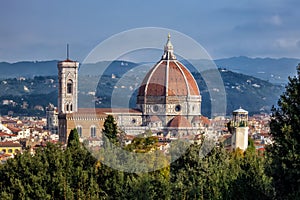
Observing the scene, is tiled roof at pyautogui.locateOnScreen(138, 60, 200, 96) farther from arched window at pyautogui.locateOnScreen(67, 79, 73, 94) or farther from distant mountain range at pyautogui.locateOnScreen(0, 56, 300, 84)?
distant mountain range at pyautogui.locateOnScreen(0, 56, 300, 84)

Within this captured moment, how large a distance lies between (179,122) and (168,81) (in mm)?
7745

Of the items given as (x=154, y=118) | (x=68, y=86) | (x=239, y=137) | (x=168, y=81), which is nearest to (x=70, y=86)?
(x=68, y=86)

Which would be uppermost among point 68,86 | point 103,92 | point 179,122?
point 68,86

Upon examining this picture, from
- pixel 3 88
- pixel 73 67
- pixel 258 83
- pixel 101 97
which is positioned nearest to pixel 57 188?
pixel 73 67

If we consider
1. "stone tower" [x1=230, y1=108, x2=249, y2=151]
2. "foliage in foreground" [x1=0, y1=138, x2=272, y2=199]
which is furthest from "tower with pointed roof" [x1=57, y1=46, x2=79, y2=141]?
"foliage in foreground" [x1=0, y1=138, x2=272, y2=199]

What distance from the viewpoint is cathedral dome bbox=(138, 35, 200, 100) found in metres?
70.2

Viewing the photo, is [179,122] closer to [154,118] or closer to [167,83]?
[154,118]

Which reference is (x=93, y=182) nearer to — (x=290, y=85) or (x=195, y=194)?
(x=195, y=194)

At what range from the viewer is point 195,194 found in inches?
626

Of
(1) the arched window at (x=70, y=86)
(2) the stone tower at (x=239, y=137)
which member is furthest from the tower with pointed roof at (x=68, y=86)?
(2) the stone tower at (x=239, y=137)

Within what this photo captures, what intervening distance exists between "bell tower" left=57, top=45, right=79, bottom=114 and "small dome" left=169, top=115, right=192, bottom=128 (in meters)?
8.77

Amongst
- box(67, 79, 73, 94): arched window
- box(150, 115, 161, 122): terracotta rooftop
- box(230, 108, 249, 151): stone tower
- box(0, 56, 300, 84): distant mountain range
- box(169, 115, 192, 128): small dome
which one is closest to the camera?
box(230, 108, 249, 151): stone tower

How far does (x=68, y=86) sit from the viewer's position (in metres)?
69.4

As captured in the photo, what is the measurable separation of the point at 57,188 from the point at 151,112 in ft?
170
